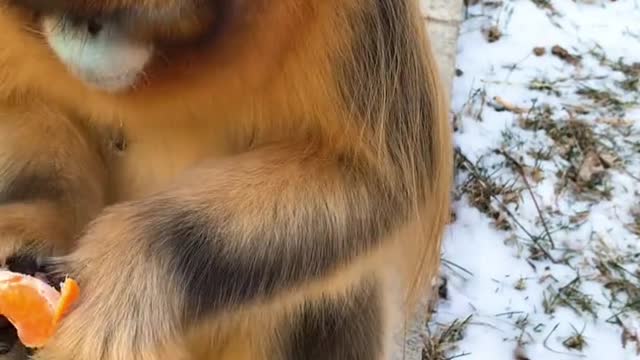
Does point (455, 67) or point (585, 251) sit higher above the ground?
point (455, 67)

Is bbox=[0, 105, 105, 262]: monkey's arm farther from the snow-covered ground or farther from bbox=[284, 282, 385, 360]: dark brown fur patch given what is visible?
the snow-covered ground

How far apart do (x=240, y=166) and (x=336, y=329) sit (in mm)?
422

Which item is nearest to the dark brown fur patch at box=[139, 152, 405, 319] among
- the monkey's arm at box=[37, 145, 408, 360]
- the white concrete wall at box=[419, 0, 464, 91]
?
the monkey's arm at box=[37, 145, 408, 360]

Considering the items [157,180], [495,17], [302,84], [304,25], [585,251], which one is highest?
[304,25]

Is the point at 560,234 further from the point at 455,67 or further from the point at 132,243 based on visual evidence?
the point at 132,243

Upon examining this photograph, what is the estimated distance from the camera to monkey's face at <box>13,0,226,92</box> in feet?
3.99

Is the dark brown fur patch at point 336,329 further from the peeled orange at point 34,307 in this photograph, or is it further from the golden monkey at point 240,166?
the peeled orange at point 34,307

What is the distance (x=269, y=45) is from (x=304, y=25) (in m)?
0.06

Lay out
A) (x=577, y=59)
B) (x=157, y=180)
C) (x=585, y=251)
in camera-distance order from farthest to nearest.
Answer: (x=577, y=59)
(x=585, y=251)
(x=157, y=180)

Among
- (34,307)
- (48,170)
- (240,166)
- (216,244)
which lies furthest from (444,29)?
(34,307)

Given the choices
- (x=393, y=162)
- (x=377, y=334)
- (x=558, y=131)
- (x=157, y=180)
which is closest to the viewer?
(x=393, y=162)

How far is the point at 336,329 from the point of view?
194cm

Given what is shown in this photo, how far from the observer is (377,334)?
2.01m

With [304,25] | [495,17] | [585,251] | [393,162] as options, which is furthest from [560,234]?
[304,25]
